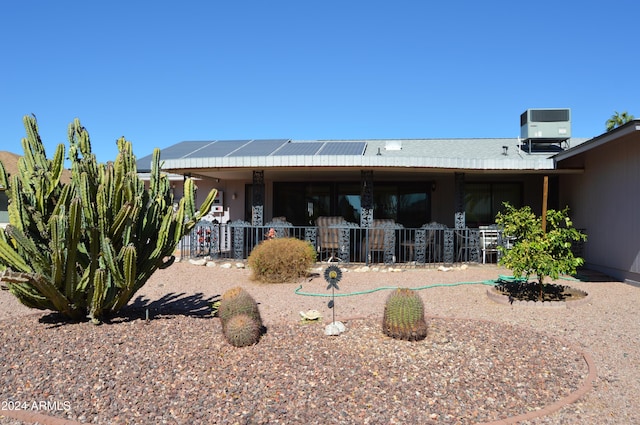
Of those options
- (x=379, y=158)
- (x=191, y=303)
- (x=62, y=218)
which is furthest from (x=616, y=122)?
(x=62, y=218)

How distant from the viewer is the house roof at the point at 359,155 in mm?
10898

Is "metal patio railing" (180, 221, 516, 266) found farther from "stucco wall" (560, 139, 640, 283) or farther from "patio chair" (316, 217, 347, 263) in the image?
→ "stucco wall" (560, 139, 640, 283)

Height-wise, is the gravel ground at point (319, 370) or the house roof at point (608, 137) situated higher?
the house roof at point (608, 137)

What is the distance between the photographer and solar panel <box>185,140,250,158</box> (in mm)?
12938

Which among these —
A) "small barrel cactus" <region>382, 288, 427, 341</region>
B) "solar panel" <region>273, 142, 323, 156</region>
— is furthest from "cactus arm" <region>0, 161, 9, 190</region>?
"solar panel" <region>273, 142, 323, 156</region>

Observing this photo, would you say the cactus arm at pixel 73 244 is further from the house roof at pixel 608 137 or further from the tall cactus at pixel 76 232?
the house roof at pixel 608 137

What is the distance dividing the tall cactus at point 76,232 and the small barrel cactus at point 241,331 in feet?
4.45

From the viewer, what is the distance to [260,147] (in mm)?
14422

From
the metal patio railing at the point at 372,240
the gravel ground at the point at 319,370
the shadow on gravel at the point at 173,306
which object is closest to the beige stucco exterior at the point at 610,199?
the metal patio railing at the point at 372,240

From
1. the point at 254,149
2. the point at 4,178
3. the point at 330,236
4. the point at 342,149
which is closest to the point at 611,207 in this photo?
the point at 330,236

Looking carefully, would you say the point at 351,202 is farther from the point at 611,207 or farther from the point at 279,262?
the point at 611,207

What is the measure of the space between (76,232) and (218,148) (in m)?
10.3

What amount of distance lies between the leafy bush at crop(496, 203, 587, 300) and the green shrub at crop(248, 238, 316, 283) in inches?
160

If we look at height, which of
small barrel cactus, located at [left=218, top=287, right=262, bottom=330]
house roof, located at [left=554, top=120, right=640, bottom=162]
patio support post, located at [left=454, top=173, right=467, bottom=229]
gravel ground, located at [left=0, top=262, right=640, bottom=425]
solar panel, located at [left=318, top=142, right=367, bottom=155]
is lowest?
gravel ground, located at [left=0, top=262, right=640, bottom=425]
